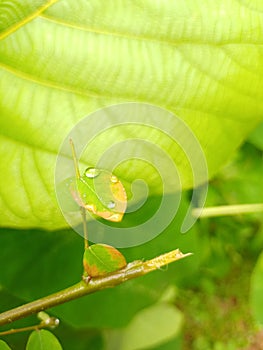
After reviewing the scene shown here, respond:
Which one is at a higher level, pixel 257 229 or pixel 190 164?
pixel 190 164

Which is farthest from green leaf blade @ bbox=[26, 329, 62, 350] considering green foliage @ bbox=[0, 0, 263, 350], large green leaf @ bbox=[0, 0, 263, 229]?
large green leaf @ bbox=[0, 0, 263, 229]

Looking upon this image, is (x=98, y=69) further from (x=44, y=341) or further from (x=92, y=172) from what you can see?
(x=44, y=341)

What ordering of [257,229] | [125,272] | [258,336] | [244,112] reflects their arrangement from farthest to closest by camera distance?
1. [258,336]
2. [257,229]
3. [244,112]
4. [125,272]

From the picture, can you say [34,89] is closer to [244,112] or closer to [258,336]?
[244,112]

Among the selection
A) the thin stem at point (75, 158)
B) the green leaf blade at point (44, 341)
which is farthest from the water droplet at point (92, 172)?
the green leaf blade at point (44, 341)

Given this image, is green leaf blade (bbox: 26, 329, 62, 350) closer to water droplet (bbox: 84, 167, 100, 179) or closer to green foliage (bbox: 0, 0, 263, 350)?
green foliage (bbox: 0, 0, 263, 350)

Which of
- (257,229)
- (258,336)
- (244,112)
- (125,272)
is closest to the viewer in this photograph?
(125,272)

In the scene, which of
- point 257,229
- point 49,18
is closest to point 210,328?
point 257,229

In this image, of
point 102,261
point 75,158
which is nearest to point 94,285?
point 102,261
